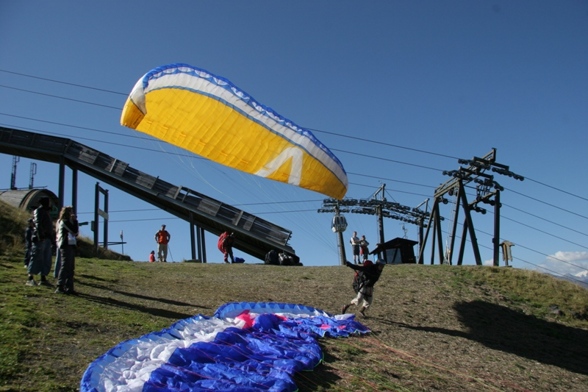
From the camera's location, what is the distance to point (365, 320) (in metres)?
11.9

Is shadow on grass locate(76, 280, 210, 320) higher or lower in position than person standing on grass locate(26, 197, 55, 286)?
lower

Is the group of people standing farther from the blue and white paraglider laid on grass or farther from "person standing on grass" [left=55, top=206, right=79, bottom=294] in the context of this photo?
the blue and white paraglider laid on grass

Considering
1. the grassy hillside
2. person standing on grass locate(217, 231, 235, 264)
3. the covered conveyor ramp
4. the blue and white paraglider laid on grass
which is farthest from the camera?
the covered conveyor ramp

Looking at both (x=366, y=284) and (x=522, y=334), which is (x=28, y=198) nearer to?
(x=366, y=284)

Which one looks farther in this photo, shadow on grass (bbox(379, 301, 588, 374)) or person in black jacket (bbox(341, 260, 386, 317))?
person in black jacket (bbox(341, 260, 386, 317))

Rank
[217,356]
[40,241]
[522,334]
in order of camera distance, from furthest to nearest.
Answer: [522,334] → [40,241] → [217,356]

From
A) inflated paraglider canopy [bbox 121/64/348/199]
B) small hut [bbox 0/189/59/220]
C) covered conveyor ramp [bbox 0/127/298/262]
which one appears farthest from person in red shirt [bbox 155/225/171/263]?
inflated paraglider canopy [bbox 121/64/348/199]

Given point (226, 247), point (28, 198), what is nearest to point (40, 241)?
point (226, 247)

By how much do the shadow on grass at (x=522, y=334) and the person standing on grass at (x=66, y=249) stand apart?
273 inches

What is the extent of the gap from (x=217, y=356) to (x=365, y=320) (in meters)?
5.57

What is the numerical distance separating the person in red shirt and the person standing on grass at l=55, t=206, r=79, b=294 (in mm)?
12880

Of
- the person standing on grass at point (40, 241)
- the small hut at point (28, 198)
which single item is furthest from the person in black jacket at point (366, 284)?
the small hut at point (28, 198)

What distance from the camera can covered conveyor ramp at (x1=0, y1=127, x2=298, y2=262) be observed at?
82.7 ft

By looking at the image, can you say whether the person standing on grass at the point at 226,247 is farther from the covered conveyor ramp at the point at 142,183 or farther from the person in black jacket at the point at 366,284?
the person in black jacket at the point at 366,284
